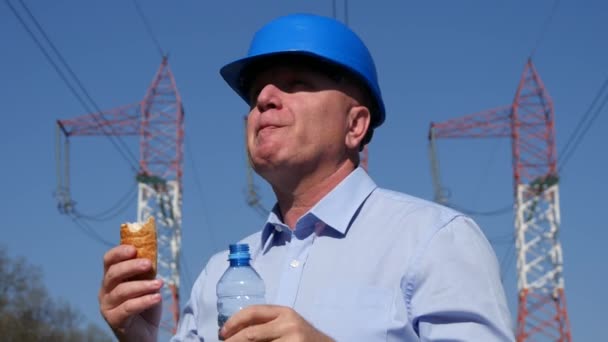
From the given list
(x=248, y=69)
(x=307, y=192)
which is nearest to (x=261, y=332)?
(x=307, y=192)

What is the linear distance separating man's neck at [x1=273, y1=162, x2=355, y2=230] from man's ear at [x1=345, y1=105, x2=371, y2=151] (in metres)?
0.12

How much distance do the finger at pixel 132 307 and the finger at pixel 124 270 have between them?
0.21ft

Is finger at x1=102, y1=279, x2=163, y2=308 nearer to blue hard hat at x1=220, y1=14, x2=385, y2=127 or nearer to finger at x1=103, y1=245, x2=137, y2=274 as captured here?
finger at x1=103, y1=245, x2=137, y2=274

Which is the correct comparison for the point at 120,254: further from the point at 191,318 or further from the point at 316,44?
the point at 316,44

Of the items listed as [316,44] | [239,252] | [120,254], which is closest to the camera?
[239,252]

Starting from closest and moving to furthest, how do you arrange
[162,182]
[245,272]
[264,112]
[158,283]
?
[245,272]
[158,283]
[264,112]
[162,182]

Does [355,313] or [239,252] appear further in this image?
[355,313]

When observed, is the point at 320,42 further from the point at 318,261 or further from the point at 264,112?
the point at 318,261

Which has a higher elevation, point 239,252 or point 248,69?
point 248,69

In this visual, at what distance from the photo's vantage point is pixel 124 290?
3.26 meters

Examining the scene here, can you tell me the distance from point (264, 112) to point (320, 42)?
27 centimetres

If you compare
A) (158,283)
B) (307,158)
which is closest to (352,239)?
(307,158)

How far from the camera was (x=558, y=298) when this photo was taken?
A: 4288 cm

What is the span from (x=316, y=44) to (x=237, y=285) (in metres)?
0.96
